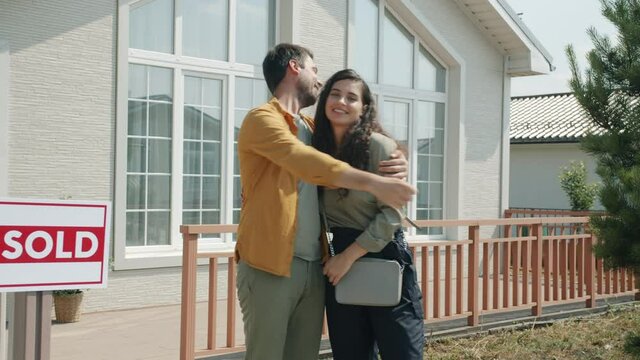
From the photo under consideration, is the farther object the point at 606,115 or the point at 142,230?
the point at 142,230

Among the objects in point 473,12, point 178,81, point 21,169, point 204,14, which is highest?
point 473,12

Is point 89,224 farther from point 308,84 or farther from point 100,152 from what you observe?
point 100,152

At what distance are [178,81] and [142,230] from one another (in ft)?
4.98

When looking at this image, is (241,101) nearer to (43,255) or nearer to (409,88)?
(409,88)

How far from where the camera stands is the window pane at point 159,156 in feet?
25.7

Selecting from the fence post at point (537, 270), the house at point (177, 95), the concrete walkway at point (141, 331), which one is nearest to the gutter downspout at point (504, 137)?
the house at point (177, 95)

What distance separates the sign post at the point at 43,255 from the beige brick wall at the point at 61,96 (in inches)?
184

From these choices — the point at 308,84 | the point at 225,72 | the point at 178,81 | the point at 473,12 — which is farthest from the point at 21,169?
the point at 473,12

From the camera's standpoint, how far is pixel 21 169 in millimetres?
6863

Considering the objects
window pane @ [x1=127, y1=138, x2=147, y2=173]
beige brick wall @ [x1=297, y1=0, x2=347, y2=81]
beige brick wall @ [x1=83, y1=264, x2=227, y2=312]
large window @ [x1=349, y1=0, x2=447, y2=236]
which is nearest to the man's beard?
beige brick wall @ [x1=83, y1=264, x2=227, y2=312]

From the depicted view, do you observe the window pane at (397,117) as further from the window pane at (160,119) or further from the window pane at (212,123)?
the window pane at (160,119)

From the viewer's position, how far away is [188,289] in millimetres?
4840

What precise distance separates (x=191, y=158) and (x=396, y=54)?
11.4ft

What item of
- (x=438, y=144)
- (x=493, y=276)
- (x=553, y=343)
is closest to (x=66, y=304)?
(x=493, y=276)
